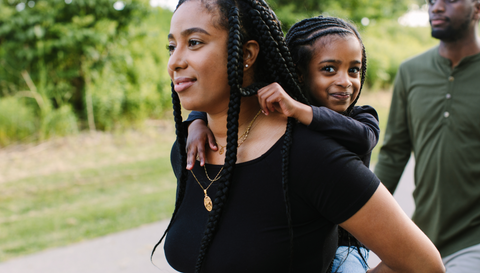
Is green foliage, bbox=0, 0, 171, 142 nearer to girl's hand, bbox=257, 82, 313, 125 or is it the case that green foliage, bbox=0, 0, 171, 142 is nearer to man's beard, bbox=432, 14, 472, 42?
man's beard, bbox=432, 14, 472, 42

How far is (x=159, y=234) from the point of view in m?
4.98

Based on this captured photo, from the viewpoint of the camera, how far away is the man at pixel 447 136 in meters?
2.74

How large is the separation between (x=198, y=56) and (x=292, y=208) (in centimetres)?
68

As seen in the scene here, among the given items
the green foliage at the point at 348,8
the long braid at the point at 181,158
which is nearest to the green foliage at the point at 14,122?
the green foliage at the point at 348,8

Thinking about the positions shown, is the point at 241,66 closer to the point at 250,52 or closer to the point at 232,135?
the point at 250,52

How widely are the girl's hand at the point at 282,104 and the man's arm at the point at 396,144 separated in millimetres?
1876

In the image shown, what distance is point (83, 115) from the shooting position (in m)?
10.1

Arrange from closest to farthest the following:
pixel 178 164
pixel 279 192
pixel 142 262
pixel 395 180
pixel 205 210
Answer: pixel 279 192 < pixel 205 210 < pixel 178 164 < pixel 395 180 < pixel 142 262

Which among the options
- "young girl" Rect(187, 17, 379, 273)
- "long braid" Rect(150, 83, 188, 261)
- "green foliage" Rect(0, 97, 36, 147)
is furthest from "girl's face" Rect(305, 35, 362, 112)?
"green foliage" Rect(0, 97, 36, 147)

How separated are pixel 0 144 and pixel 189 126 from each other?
7981 millimetres

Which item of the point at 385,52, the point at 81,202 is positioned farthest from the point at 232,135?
the point at 385,52

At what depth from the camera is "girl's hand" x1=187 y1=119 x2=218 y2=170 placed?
1.83m

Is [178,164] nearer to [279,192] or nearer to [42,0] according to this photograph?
[279,192]

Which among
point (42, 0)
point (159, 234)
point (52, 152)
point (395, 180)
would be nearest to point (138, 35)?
point (42, 0)
